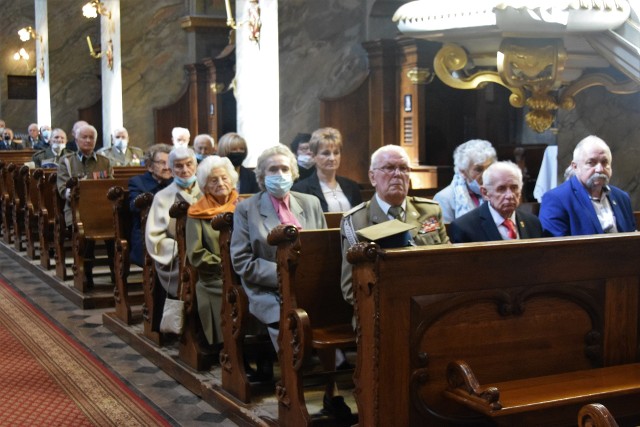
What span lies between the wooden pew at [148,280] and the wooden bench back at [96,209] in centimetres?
164

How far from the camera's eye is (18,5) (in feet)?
63.3

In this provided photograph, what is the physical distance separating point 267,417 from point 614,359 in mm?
1503

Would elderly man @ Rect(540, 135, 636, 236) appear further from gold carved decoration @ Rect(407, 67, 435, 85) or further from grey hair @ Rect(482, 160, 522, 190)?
gold carved decoration @ Rect(407, 67, 435, 85)

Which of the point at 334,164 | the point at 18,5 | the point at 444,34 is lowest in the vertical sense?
the point at 334,164

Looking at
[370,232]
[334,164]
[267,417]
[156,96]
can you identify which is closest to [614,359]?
[370,232]

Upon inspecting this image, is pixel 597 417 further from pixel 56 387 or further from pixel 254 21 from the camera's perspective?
pixel 254 21

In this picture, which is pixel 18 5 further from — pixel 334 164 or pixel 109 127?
pixel 334 164

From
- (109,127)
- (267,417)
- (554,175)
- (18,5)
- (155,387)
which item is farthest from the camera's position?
(18,5)

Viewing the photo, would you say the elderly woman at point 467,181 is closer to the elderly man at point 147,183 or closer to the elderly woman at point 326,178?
the elderly woman at point 326,178

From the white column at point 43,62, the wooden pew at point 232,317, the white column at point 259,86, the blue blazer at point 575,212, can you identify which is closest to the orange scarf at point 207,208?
the wooden pew at point 232,317

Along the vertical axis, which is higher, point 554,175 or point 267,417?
point 554,175

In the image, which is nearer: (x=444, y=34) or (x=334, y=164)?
(x=334, y=164)

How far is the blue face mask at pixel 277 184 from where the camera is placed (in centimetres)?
450

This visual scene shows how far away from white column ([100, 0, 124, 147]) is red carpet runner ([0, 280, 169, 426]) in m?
8.00
